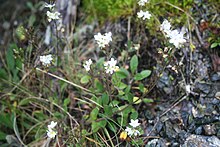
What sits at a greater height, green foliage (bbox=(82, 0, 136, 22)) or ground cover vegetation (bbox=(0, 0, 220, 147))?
green foliage (bbox=(82, 0, 136, 22))

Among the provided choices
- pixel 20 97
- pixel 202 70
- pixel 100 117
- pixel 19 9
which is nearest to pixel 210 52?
pixel 202 70

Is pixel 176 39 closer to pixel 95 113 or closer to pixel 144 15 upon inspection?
pixel 144 15

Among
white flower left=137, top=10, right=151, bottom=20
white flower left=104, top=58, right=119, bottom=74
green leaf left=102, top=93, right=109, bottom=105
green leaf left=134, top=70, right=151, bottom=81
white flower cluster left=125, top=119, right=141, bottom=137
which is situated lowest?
white flower cluster left=125, top=119, right=141, bottom=137

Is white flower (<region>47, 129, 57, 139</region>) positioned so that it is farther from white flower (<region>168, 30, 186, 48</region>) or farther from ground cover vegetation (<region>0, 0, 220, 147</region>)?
white flower (<region>168, 30, 186, 48</region>)

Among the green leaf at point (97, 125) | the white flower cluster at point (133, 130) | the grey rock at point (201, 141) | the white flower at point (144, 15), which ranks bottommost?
the grey rock at point (201, 141)

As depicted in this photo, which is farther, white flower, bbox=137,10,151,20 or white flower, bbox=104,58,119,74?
white flower, bbox=137,10,151,20

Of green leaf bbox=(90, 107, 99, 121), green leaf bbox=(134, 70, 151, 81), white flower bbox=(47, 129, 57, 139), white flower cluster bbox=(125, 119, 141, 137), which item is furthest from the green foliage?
white flower bbox=(47, 129, 57, 139)

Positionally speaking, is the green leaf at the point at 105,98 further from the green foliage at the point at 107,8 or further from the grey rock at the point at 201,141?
the green foliage at the point at 107,8

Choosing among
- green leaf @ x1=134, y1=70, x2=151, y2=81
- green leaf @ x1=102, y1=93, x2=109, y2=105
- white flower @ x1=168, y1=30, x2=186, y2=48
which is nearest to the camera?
white flower @ x1=168, y1=30, x2=186, y2=48

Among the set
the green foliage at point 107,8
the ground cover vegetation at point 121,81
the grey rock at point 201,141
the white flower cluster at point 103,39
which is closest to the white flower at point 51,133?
the ground cover vegetation at point 121,81

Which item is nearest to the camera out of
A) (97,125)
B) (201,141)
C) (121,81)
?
(201,141)

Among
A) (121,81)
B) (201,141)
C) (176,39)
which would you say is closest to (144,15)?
(176,39)

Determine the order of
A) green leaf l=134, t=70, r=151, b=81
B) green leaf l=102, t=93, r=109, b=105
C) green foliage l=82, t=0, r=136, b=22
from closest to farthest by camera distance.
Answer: green leaf l=102, t=93, r=109, b=105, green leaf l=134, t=70, r=151, b=81, green foliage l=82, t=0, r=136, b=22
